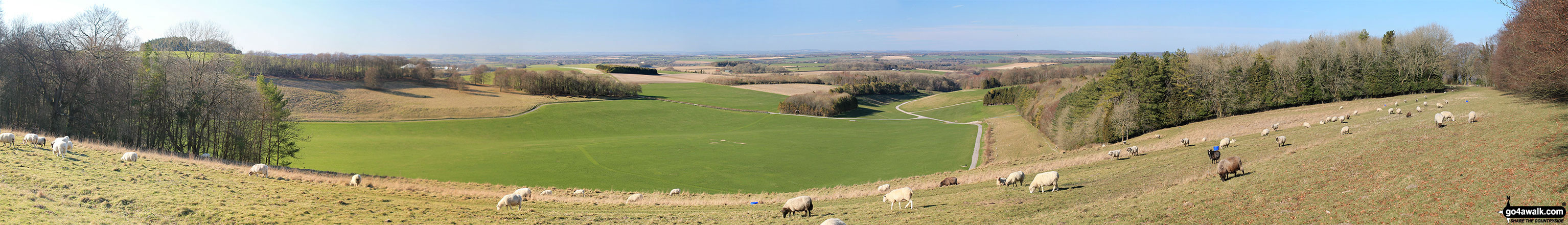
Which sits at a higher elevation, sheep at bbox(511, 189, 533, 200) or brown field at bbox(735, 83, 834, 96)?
brown field at bbox(735, 83, 834, 96)

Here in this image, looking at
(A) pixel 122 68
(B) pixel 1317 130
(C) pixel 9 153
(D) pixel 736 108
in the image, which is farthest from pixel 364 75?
(B) pixel 1317 130

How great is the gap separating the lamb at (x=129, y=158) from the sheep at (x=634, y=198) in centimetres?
1641

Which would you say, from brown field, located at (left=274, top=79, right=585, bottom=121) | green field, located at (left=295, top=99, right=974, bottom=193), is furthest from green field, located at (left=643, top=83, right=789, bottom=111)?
brown field, located at (left=274, top=79, right=585, bottom=121)

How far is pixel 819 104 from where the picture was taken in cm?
8938

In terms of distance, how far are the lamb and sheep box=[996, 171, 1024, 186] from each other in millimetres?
29142

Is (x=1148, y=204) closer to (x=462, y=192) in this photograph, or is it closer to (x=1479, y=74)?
(x=462, y=192)

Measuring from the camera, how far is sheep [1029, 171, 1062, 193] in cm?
1736

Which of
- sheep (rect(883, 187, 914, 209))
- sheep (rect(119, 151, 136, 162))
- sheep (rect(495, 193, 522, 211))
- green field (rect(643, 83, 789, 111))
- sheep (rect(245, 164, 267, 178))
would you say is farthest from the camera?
green field (rect(643, 83, 789, 111))

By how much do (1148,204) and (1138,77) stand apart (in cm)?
4009

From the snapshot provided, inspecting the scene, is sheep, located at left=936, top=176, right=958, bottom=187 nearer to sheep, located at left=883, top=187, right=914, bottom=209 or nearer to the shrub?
sheep, located at left=883, top=187, right=914, bottom=209

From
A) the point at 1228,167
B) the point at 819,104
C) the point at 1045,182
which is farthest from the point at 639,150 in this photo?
the point at 819,104

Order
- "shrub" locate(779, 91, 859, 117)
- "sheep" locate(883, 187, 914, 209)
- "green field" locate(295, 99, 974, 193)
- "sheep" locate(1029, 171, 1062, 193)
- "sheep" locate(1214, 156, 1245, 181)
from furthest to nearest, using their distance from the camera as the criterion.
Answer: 1. "shrub" locate(779, 91, 859, 117)
2. "green field" locate(295, 99, 974, 193)
3. "sheep" locate(1029, 171, 1062, 193)
4. "sheep" locate(883, 187, 914, 209)
5. "sheep" locate(1214, 156, 1245, 181)

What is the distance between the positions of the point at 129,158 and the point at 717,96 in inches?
3554

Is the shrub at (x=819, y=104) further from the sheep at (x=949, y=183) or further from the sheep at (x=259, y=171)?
the sheep at (x=259, y=171)
